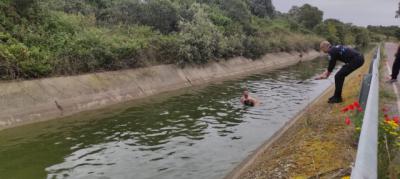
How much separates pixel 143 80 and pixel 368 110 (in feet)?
62.3

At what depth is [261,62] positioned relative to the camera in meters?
40.6

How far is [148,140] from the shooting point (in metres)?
13.0

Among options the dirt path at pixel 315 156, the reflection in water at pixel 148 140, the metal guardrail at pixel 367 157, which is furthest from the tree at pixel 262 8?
the metal guardrail at pixel 367 157

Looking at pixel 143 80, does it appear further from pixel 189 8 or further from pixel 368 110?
pixel 368 110

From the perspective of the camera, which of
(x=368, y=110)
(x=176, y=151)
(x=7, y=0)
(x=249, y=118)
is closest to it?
(x=368, y=110)

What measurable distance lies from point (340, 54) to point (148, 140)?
6.86 meters

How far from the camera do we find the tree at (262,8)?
7381 cm

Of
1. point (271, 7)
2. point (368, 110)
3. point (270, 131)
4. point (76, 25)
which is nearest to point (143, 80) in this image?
point (76, 25)

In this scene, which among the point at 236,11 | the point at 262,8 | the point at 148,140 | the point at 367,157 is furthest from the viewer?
the point at 262,8

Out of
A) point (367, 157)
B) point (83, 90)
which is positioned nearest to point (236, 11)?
point (83, 90)

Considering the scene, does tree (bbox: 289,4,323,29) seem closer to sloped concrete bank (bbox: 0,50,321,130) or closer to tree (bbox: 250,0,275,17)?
tree (bbox: 250,0,275,17)

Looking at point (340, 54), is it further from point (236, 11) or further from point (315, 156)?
point (236, 11)

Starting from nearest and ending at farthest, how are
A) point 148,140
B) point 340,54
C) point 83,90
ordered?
point 340,54 → point 148,140 → point 83,90

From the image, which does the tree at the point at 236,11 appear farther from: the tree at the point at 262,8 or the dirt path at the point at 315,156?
the dirt path at the point at 315,156
